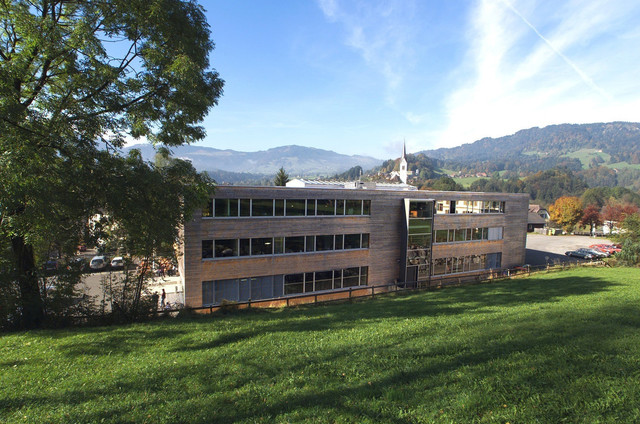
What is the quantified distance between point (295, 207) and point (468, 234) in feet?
56.8

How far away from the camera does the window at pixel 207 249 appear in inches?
805

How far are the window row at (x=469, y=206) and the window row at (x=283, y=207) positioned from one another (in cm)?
781

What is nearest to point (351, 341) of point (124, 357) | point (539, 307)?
point (124, 357)

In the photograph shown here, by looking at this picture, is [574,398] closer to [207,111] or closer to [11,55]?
[207,111]

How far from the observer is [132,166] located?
440 inches

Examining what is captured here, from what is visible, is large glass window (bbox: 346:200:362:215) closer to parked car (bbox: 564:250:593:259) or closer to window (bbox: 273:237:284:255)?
window (bbox: 273:237:284:255)

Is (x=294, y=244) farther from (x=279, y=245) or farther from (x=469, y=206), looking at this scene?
(x=469, y=206)

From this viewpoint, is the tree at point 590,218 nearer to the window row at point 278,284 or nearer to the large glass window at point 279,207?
the window row at point 278,284

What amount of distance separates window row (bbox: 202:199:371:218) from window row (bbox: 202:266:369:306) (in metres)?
4.21

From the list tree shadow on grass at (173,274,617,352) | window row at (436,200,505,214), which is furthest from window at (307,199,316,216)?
window row at (436,200,505,214)

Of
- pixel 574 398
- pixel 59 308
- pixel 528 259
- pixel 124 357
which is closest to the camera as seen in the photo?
pixel 574 398

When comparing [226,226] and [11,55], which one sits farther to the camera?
[226,226]

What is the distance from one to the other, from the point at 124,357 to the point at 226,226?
1301 centimetres

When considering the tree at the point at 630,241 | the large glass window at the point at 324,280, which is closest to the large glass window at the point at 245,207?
the large glass window at the point at 324,280
